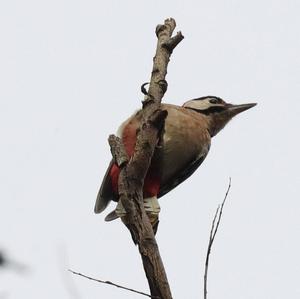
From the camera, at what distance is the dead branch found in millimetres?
2641

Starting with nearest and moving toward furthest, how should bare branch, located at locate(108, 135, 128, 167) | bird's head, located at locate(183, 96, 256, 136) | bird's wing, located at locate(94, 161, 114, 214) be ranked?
bare branch, located at locate(108, 135, 128, 167)
bird's wing, located at locate(94, 161, 114, 214)
bird's head, located at locate(183, 96, 256, 136)

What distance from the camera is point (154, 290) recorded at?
8.33 feet

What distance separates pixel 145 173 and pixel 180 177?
2.48 meters

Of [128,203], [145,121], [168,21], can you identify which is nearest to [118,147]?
[145,121]

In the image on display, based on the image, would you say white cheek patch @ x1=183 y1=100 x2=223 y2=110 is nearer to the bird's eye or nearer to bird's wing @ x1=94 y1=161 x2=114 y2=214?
the bird's eye

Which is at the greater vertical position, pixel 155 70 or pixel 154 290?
pixel 155 70

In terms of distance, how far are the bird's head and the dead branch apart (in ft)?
7.27

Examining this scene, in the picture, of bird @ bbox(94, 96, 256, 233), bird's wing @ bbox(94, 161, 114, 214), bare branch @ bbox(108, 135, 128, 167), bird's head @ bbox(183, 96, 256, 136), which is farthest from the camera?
bird's head @ bbox(183, 96, 256, 136)

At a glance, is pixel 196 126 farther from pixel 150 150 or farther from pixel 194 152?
pixel 150 150

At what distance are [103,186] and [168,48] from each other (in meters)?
1.75

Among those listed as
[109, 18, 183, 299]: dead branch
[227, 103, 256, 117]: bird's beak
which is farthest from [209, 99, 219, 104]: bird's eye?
[109, 18, 183, 299]: dead branch

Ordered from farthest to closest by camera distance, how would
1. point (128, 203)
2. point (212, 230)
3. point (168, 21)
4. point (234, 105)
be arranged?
point (234, 105)
point (168, 21)
point (128, 203)
point (212, 230)

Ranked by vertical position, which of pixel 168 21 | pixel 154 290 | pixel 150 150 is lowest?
pixel 154 290

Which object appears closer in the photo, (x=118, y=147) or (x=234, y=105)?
(x=118, y=147)
